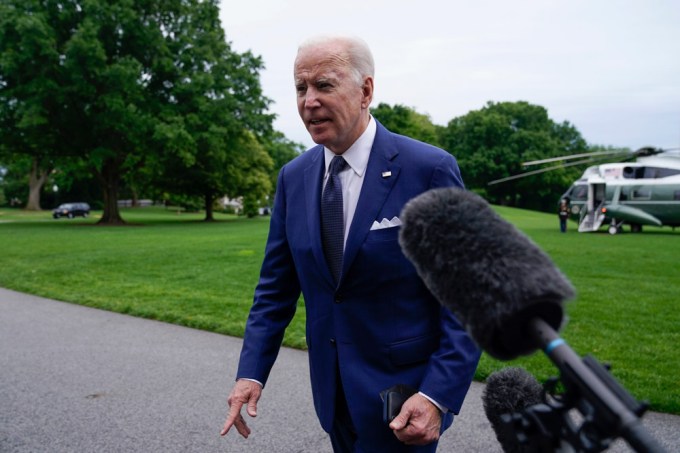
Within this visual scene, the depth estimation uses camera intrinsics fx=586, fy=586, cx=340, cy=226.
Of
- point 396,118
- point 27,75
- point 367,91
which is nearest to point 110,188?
point 27,75

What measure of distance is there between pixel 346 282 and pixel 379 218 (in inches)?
11.1

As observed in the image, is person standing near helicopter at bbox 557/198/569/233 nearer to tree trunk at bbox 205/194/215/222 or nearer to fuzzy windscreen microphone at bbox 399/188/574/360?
tree trunk at bbox 205/194/215/222

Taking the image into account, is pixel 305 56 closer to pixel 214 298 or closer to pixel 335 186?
pixel 335 186

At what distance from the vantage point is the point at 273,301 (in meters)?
2.71

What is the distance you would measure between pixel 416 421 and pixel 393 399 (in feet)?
0.37

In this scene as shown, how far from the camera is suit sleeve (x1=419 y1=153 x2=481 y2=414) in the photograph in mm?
2102

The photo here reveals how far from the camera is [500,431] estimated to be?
1.69 metres

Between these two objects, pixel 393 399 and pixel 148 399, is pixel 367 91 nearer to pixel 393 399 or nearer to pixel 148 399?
pixel 393 399

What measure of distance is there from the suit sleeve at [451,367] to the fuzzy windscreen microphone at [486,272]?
909 mm

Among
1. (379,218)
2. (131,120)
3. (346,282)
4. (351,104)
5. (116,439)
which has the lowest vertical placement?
(116,439)

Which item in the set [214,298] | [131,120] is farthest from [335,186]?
[131,120]

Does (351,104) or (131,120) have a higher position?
(131,120)

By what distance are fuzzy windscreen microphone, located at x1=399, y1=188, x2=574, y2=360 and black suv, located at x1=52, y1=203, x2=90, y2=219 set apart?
59.2 meters

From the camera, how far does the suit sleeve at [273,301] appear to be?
261 cm
